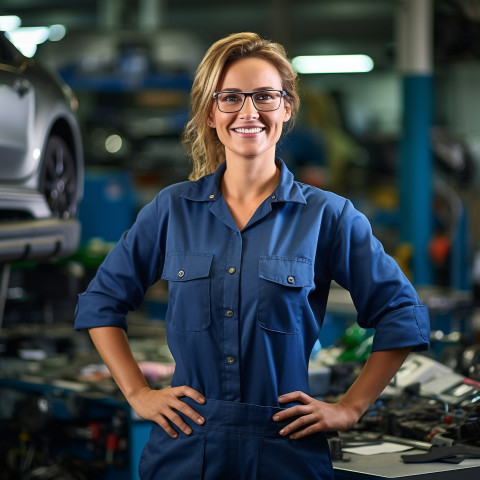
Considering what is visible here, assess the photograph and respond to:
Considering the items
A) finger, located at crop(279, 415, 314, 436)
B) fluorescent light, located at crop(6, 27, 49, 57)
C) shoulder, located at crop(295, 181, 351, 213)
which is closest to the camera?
finger, located at crop(279, 415, 314, 436)

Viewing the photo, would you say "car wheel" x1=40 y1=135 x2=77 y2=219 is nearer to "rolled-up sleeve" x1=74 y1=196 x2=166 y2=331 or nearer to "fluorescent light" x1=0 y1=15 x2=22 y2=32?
"rolled-up sleeve" x1=74 y1=196 x2=166 y2=331

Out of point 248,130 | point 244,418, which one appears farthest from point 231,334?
point 248,130

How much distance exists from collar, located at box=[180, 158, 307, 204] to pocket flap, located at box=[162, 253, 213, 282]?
13 cm

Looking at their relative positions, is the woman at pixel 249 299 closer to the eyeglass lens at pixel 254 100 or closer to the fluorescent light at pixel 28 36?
the eyeglass lens at pixel 254 100

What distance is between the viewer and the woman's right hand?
195 cm

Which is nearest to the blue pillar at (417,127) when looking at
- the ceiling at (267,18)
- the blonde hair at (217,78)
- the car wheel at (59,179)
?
the car wheel at (59,179)

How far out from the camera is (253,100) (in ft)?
6.49

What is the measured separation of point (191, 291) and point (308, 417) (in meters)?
0.35

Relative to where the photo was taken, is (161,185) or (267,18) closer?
(161,185)

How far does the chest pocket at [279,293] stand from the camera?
193 centimetres

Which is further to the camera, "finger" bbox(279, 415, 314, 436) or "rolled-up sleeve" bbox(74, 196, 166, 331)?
"rolled-up sleeve" bbox(74, 196, 166, 331)

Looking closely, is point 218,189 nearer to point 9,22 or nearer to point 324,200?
point 324,200

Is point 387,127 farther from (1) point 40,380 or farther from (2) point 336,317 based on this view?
(1) point 40,380

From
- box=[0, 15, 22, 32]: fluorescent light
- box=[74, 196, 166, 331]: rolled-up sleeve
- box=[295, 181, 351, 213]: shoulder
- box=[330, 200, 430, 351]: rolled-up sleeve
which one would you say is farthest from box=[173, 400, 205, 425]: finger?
box=[0, 15, 22, 32]: fluorescent light
